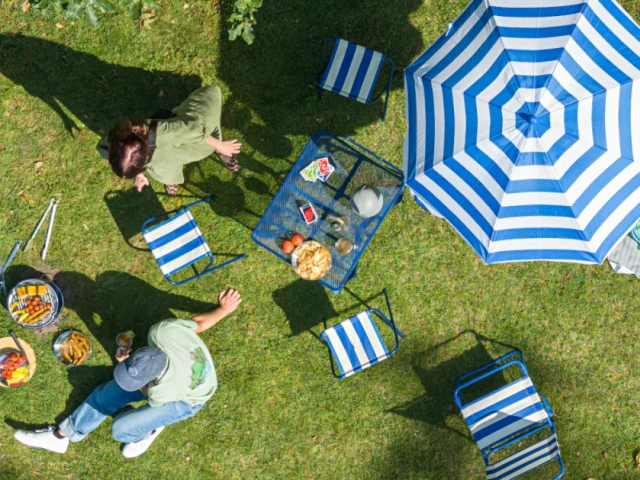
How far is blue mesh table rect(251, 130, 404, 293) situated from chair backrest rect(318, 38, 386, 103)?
582 millimetres

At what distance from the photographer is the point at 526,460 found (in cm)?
546

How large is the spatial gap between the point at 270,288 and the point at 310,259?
2.88 feet

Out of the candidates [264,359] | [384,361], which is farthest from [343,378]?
[264,359]

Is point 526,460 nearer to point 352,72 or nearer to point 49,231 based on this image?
point 352,72

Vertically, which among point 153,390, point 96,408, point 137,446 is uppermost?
point 153,390

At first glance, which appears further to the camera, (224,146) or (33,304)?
(33,304)

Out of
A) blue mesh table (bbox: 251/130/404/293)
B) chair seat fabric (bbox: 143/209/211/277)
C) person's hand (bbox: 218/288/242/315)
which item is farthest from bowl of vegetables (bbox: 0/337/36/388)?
blue mesh table (bbox: 251/130/404/293)

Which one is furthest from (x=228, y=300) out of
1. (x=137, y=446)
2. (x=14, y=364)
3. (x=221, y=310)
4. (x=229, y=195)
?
(x=14, y=364)

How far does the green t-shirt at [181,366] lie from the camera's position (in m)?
4.99

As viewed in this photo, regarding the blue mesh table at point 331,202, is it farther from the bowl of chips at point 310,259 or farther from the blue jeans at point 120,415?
the blue jeans at point 120,415

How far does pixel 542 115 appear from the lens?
4020mm

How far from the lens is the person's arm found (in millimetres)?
5668

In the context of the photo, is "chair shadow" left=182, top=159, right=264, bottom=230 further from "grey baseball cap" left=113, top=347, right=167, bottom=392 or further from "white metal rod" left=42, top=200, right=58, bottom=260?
"grey baseball cap" left=113, top=347, right=167, bottom=392

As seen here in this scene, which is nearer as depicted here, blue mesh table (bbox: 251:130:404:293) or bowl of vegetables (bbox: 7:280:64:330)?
blue mesh table (bbox: 251:130:404:293)
